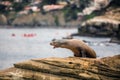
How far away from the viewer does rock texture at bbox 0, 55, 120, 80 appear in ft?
87.9

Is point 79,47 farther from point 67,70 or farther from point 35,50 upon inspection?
point 35,50

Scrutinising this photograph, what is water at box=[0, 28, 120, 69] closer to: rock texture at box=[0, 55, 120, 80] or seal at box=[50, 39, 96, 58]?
seal at box=[50, 39, 96, 58]

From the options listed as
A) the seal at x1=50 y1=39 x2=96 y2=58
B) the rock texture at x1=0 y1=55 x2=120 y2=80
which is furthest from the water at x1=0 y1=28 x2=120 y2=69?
the rock texture at x1=0 y1=55 x2=120 y2=80

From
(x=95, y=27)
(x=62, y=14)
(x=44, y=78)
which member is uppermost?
(x=44, y=78)

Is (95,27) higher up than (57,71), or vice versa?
(57,71)

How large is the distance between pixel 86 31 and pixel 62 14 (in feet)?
230

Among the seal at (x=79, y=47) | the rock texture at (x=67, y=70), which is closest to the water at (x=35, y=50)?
the seal at (x=79, y=47)

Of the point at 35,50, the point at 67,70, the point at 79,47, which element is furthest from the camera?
the point at 35,50

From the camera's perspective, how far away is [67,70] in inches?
1065

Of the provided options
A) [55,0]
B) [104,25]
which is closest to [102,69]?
[104,25]

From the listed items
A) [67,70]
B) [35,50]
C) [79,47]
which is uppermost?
[79,47]

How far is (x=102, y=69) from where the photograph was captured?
2692 centimetres

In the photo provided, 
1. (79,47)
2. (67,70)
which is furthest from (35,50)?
(67,70)

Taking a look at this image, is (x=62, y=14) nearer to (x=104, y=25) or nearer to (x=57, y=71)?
(x=104, y=25)
